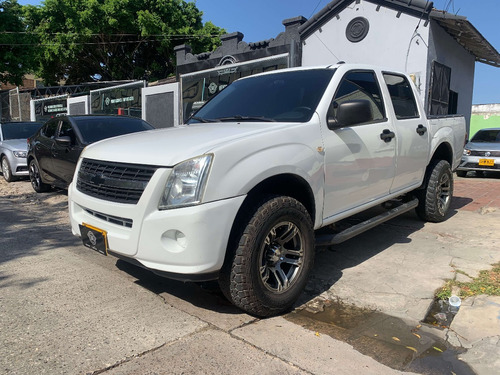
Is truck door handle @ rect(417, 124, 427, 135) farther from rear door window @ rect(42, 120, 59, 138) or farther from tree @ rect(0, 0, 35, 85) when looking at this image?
tree @ rect(0, 0, 35, 85)

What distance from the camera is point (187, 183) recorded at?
257 centimetres

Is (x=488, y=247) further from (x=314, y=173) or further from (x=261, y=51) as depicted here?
(x=261, y=51)

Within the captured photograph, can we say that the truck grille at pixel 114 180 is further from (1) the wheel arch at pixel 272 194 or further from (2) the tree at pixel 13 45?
(2) the tree at pixel 13 45

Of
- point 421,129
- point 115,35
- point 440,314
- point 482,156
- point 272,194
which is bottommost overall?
point 440,314

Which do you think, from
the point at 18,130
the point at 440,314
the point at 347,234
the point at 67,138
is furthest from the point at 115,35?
the point at 440,314

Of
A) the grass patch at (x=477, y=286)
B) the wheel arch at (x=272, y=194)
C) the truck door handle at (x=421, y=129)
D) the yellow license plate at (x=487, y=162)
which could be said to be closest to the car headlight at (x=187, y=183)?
the wheel arch at (x=272, y=194)

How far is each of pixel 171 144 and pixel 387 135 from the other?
90.3 inches

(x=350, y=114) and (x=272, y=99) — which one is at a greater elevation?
(x=272, y=99)

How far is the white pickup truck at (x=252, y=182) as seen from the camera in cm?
258

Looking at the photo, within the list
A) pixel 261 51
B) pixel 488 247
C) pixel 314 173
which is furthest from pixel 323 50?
pixel 314 173

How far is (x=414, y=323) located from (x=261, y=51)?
411 inches

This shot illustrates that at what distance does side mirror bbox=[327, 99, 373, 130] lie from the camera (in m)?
3.30

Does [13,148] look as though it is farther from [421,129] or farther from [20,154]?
[421,129]

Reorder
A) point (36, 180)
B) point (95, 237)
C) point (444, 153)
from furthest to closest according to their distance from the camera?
point (36, 180)
point (444, 153)
point (95, 237)
